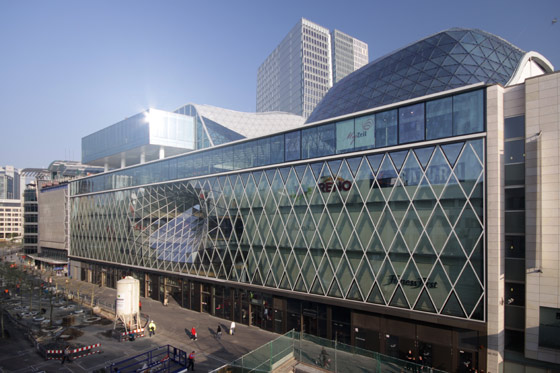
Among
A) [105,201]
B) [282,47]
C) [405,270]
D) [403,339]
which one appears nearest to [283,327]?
[403,339]

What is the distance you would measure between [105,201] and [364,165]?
50.0 meters

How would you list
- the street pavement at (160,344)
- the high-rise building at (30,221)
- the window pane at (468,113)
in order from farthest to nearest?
the high-rise building at (30,221), the street pavement at (160,344), the window pane at (468,113)

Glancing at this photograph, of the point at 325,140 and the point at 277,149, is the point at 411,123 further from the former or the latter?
the point at 277,149

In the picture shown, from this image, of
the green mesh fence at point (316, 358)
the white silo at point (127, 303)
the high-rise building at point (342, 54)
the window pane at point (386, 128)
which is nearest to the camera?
the green mesh fence at point (316, 358)

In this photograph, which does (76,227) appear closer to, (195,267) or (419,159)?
(195,267)

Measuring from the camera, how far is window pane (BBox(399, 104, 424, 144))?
1004 inches

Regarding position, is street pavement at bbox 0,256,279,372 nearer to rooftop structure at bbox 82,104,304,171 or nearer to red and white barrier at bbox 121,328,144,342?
red and white barrier at bbox 121,328,144,342

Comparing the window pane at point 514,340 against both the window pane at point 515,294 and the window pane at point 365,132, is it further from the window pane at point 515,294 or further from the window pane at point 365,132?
the window pane at point 365,132

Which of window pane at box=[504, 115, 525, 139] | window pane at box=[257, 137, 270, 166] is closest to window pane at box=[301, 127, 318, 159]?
window pane at box=[257, 137, 270, 166]

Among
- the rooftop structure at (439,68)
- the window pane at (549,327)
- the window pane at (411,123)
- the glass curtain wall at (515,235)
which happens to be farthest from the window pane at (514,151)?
the rooftop structure at (439,68)

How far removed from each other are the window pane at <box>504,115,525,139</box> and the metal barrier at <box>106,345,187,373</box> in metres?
28.7

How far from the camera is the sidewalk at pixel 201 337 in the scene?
2911cm

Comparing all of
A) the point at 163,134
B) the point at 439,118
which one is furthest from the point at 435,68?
the point at 163,134

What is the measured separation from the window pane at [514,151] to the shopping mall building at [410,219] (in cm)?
8
